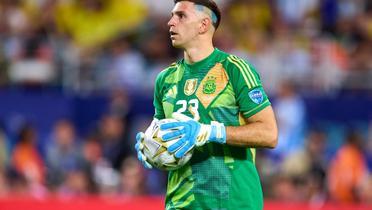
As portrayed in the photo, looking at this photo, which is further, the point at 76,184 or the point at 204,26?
the point at 76,184

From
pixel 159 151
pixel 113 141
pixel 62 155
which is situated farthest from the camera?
pixel 113 141

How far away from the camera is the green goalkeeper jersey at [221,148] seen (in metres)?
5.90

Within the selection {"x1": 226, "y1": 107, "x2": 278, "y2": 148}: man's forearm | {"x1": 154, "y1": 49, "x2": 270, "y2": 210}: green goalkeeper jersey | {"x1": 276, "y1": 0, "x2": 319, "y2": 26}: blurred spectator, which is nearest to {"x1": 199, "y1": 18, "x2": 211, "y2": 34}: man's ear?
{"x1": 154, "y1": 49, "x2": 270, "y2": 210}: green goalkeeper jersey

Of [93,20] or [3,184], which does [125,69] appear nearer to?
[93,20]

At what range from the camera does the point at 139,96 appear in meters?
13.9

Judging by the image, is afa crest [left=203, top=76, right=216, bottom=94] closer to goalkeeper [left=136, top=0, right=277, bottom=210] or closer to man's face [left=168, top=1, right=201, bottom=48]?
goalkeeper [left=136, top=0, right=277, bottom=210]

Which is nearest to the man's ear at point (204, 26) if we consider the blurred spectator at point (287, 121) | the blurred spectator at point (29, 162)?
the blurred spectator at point (29, 162)

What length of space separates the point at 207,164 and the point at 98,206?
4689mm

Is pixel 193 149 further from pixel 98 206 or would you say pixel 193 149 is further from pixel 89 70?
pixel 89 70

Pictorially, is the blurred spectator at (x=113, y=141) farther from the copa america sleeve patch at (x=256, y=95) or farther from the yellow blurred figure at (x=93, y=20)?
the copa america sleeve patch at (x=256, y=95)

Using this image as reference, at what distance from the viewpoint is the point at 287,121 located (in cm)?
1327

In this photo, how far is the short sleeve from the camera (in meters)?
5.86

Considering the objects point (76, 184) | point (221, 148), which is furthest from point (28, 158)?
point (221, 148)

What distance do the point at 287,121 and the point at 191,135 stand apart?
301 inches
